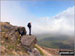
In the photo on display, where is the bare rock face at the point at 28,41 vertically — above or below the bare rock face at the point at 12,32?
below

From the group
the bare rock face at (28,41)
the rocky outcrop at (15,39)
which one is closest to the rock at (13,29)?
the rocky outcrop at (15,39)

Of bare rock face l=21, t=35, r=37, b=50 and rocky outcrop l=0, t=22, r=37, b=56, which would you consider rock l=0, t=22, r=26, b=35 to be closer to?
rocky outcrop l=0, t=22, r=37, b=56

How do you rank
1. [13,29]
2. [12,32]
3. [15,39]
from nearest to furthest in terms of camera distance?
[15,39] < [12,32] < [13,29]

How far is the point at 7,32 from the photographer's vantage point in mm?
44500

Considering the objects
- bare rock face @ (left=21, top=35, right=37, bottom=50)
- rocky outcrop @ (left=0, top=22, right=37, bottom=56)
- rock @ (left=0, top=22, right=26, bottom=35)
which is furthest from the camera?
rock @ (left=0, top=22, right=26, bottom=35)

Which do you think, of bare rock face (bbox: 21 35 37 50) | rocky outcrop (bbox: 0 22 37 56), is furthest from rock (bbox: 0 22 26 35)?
bare rock face (bbox: 21 35 37 50)

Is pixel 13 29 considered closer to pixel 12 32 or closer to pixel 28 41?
pixel 12 32

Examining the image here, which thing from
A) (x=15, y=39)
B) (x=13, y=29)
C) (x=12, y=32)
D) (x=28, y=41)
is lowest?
(x=28, y=41)

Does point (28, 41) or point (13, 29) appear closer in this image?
point (28, 41)

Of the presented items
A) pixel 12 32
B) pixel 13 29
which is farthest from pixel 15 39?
pixel 13 29

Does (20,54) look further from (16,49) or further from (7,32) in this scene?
(7,32)

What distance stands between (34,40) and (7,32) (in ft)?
29.6

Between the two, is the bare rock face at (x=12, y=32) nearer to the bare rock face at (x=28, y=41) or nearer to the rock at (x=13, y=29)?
the rock at (x=13, y=29)

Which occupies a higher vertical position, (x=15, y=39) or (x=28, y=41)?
(x=15, y=39)
